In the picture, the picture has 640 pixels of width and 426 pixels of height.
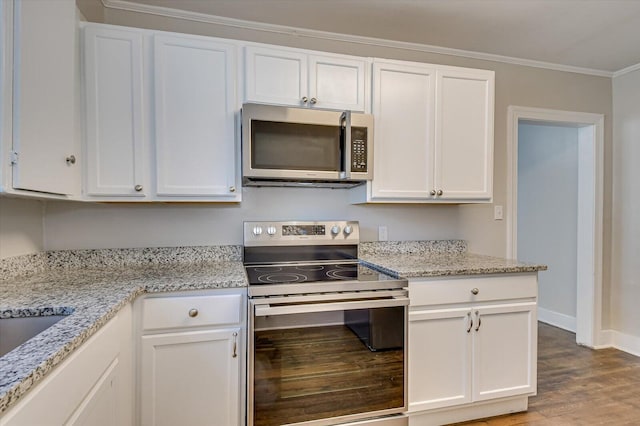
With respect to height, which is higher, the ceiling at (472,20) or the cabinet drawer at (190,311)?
the ceiling at (472,20)

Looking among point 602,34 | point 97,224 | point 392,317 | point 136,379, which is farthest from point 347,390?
point 602,34

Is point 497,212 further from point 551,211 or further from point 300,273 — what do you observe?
point 300,273

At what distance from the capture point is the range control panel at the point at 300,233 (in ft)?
6.83

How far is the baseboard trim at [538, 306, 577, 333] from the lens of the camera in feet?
11.0

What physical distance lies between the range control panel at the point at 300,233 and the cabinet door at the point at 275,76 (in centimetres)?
75

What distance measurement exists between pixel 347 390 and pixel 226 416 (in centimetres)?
58

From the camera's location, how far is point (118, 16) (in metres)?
2.01

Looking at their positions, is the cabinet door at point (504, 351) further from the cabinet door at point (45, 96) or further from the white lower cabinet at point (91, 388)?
the cabinet door at point (45, 96)

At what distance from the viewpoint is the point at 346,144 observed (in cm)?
188

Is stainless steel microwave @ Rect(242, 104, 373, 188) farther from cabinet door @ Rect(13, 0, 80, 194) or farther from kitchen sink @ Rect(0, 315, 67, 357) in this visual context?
kitchen sink @ Rect(0, 315, 67, 357)

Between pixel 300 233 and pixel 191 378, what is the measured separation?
1.01 metres

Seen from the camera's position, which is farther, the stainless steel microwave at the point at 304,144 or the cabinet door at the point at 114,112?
the stainless steel microwave at the point at 304,144

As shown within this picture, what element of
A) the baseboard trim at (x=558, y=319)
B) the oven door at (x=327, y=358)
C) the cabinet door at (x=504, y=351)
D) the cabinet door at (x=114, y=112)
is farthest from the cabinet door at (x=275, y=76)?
the baseboard trim at (x=558, y=319)

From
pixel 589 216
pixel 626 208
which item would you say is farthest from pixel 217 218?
pixel 626 208
